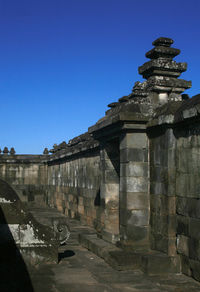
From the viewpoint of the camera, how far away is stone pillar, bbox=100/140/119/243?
8469mm

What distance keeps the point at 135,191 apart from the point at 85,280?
6.55 feet

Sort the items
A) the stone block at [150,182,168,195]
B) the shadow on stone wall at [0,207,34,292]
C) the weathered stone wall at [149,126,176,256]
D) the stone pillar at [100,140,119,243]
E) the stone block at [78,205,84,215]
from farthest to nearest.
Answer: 1. the stone block at [78,205,84,215]
2. the stone pillar at [100,140,119,243]
3. the stone block at [150,182,168,195]
4. the weathered stone wall at [149,126,176,256]
5. the shadow on stone wall at [0,207,34,292]

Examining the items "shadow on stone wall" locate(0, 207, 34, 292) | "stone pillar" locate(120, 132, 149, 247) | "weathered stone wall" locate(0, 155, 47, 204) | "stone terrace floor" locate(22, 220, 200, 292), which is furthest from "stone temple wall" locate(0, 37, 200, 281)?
"weathered stone wall" locate(0, 155, 47, 204)

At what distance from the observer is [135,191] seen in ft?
23.8

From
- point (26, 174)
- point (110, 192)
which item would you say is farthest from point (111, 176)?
point (26, 174)

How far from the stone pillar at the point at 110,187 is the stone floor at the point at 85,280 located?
1405 mm

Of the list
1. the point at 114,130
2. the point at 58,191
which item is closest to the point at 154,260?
the point at 114,130

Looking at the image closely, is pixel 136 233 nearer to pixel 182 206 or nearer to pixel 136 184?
pixel 136 184

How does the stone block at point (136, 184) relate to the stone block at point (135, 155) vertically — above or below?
below

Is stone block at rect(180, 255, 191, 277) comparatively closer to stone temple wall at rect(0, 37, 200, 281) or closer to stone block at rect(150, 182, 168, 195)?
stone temple wall at rect(0, 37, 200, 281)

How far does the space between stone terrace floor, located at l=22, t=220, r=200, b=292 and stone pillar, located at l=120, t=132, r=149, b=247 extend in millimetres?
743

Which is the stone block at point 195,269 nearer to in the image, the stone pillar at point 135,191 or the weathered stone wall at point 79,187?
the stone pillar at point 135,191

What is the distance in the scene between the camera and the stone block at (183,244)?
6198mm

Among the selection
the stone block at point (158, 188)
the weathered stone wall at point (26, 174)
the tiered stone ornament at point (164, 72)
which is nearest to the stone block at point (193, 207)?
the stone block at point (158, 188)
